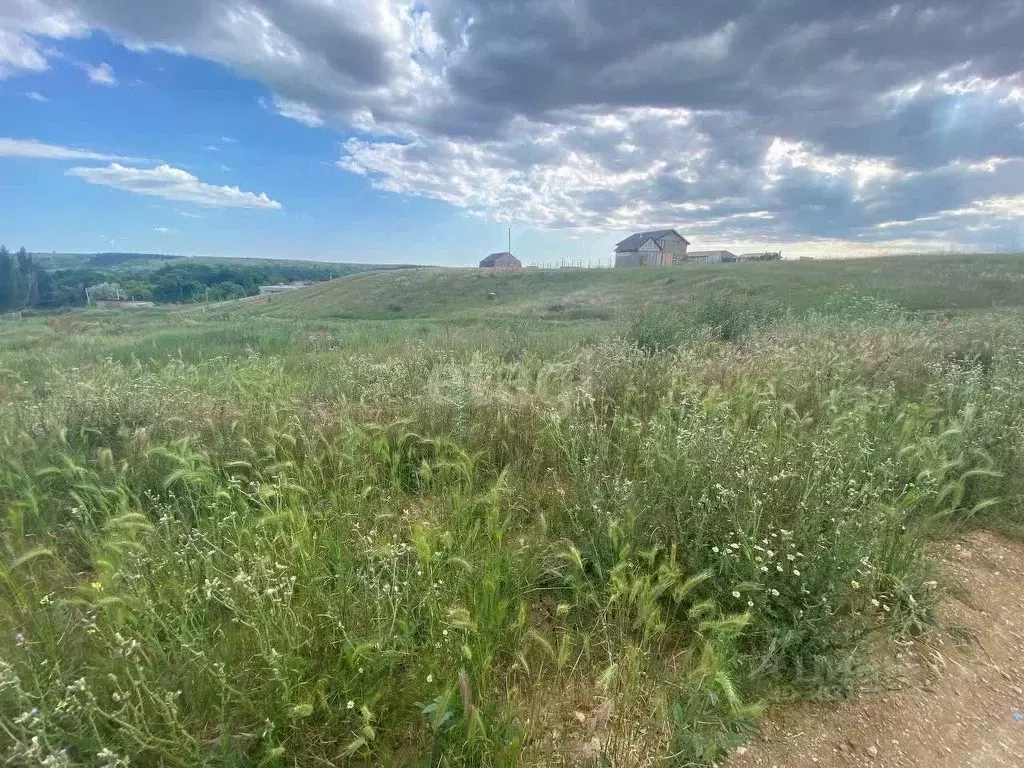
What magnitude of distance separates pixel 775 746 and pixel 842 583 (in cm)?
86

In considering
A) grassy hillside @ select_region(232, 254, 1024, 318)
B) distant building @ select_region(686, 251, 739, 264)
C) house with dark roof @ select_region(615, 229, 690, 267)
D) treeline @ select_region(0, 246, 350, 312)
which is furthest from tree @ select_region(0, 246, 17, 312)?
distant building @ select_region(686, 251, 739, 264)

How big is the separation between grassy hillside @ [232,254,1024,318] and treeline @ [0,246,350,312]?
82.6 feet

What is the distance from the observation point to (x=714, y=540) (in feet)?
8.95

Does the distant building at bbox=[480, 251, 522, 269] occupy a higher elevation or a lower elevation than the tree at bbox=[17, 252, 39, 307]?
higher

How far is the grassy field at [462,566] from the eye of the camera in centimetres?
190

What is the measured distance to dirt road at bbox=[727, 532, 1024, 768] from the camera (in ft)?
6.61

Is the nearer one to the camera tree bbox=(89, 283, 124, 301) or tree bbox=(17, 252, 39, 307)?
tree bbox=(17, 252, 39, 307)

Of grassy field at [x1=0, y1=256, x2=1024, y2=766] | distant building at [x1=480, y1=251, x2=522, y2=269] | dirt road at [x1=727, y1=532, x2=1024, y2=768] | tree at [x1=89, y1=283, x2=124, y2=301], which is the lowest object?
dirt road at [x1=727, y1=532, x2=1024, y2=768]

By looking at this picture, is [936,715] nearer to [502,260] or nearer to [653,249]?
[653,249]

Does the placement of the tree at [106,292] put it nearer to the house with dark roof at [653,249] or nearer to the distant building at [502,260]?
the distant building at [502,260]

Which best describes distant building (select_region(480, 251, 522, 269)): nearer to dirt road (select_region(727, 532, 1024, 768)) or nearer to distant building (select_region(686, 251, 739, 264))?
distant building (select_region(686, 251, 739, 264))

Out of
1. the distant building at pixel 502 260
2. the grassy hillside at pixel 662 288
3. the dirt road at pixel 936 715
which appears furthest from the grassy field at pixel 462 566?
the distant building at pixel 502 260

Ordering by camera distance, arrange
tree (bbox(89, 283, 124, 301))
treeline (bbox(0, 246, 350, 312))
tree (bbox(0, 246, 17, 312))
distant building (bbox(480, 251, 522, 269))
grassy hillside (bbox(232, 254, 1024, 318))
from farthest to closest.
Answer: distant building (bbox(480, 251, 522, 269)) < tree (bbox(89, 283, 124, 301)) < treeline (bbox(0, 246, 350, 312)) < tree (bbox(0, 246, 17, 312)) < grassy hillside (bbox(232, 254, 1024, 318))

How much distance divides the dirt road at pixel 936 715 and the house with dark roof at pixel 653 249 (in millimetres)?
78456
